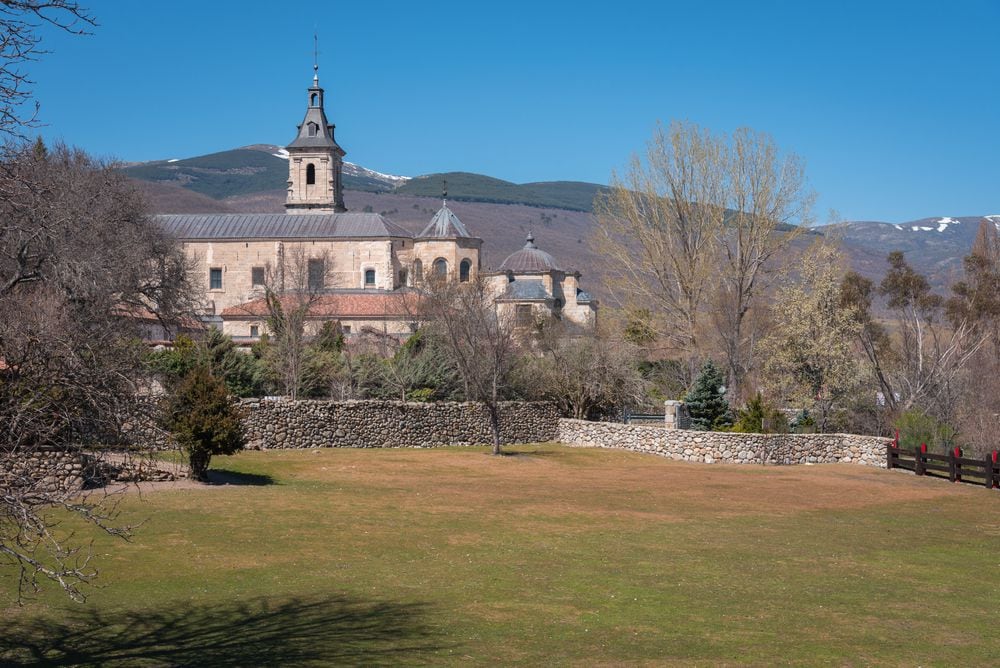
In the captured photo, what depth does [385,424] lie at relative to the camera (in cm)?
3444

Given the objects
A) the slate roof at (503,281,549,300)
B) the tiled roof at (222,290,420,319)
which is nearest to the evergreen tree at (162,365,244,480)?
the tiled roof at (222,290,420,319)

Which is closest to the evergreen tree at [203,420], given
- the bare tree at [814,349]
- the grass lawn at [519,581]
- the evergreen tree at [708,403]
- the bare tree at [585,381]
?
the grass lawn at [519,581]

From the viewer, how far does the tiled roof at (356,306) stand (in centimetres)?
6858

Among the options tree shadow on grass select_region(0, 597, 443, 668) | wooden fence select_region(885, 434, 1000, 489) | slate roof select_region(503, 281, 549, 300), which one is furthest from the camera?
slate roof select_region(503, 281, 549, 300)

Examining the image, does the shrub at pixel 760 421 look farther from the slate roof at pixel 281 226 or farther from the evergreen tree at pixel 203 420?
the slate roof at pixel 281 226

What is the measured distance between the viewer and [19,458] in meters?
8.37

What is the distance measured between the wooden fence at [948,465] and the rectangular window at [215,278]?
2469 inches

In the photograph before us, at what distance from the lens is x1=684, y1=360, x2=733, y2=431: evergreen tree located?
3822 cm

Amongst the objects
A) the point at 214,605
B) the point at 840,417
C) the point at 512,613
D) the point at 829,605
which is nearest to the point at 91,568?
the point at 214,605

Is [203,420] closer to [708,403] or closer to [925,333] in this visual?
[708,403]

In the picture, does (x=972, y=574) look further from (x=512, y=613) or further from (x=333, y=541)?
(x=333, y=541)

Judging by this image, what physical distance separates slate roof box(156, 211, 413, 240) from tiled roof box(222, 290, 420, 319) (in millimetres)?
9525

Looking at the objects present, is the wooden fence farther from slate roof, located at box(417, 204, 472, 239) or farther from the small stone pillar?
slate roof, located at box(417, 204, 472, 239)

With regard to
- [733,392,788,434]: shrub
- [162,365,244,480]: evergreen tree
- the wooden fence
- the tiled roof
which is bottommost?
the wooden fence
